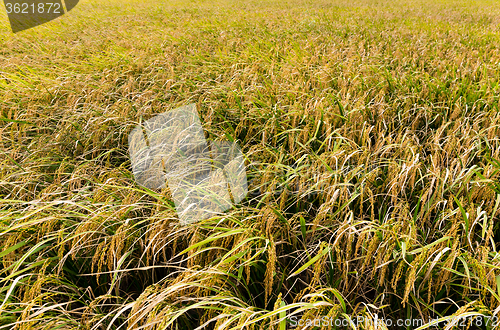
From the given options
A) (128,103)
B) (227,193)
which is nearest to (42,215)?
(227,193)

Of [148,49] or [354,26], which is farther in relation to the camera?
[354,26]

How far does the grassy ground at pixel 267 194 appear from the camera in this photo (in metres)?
1.22

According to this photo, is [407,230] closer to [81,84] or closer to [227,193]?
Result: [227,193]

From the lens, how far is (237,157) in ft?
6.69

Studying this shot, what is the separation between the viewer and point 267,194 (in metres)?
1.57

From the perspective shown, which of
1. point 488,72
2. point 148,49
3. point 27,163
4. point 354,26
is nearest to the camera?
point 27,163

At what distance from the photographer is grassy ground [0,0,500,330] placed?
1.22 m

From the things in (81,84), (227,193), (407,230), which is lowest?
(407,230)

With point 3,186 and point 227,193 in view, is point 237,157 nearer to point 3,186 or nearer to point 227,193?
point 227,193

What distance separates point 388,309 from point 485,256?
452mm

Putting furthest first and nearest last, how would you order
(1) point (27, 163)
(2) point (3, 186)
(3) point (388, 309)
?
1. (1) point (27, 163)
2. (2) point (3, 186)
3. (3) point (388, 309)

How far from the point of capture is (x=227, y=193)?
164 cm

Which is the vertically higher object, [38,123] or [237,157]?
[38,123]

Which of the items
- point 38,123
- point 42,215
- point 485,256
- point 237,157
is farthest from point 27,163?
point 485,256
